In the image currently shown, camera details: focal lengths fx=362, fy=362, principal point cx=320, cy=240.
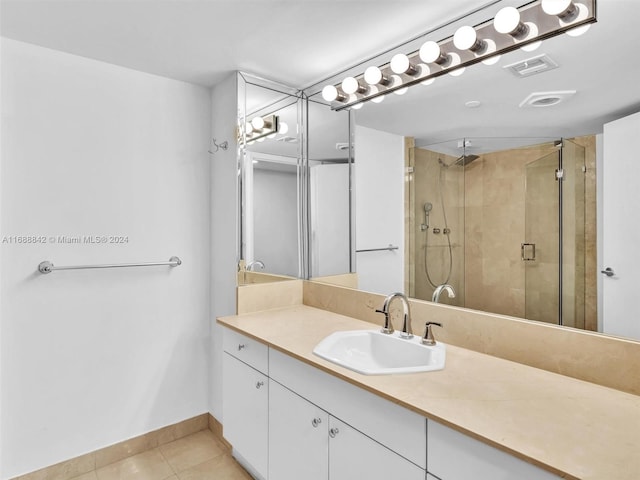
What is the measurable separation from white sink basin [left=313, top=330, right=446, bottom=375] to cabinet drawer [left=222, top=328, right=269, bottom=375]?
1.05 feet

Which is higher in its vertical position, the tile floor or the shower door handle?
the shower door handle

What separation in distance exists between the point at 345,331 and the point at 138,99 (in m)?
1.80

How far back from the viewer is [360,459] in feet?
4.05

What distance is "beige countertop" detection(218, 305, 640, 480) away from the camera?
82 cm

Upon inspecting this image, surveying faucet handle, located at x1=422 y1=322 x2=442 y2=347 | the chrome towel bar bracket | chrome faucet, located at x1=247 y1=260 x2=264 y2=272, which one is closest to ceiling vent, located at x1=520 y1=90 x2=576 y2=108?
faucet handle, located at x1=422 y1=322 x2=442 y2=347

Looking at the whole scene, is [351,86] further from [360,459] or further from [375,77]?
[360,459]

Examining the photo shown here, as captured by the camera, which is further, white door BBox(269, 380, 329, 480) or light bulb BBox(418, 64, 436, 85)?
light bulb BBox(418, 64, 436, 85)

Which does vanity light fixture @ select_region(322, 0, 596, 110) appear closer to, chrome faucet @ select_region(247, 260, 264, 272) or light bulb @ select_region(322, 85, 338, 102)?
light bulb @ select_region(322, 85, 338, 102)

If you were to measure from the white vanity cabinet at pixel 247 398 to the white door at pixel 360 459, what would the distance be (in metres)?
0.48

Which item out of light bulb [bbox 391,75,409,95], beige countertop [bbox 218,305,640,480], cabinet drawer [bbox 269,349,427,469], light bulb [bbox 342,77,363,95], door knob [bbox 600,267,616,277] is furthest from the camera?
light bulb [bbox 342,77,363,95]

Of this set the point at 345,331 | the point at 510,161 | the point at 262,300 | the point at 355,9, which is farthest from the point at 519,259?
the point at 262,300

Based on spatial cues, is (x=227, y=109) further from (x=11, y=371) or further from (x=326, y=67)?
(x=11, y=371)

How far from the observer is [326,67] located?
209 cm

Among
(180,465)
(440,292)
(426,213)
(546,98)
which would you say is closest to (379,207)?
(426,213)
